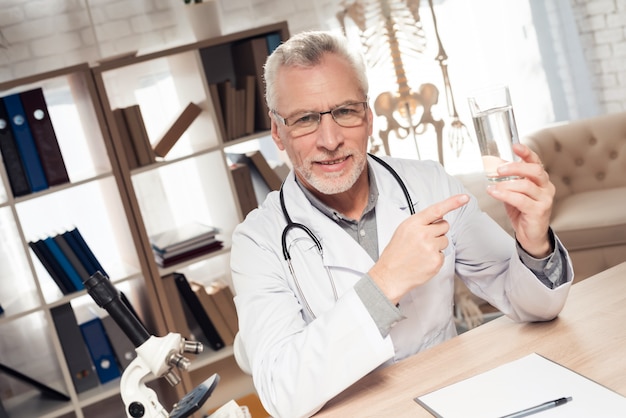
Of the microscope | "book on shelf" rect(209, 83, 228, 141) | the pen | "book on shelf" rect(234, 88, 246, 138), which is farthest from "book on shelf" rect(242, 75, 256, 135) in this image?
the pen

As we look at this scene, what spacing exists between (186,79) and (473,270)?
6.76ft

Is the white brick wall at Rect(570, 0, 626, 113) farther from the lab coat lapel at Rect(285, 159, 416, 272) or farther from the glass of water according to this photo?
the glass of water

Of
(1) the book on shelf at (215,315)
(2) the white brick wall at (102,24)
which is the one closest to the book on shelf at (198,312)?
(1) the book on shelf at (215,315)

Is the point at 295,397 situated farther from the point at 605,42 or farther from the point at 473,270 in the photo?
the point at 605,42

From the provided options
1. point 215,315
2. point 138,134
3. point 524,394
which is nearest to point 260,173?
point 138,134

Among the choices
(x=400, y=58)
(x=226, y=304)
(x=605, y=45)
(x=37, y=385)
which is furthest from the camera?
(x=605, y=45)

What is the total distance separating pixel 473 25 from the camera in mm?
4398

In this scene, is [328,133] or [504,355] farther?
[328,133]

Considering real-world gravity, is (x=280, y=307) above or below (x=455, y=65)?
below

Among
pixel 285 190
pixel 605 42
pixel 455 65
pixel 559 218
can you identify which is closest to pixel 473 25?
pixel 455 65

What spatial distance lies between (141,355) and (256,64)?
2.18m

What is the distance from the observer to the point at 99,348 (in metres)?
3.18

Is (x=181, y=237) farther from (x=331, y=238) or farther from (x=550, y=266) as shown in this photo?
(x=550, y=266)

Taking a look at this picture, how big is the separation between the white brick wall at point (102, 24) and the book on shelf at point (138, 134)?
1.80ft
